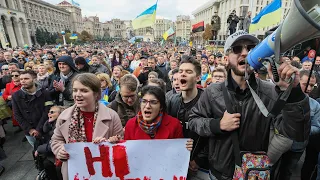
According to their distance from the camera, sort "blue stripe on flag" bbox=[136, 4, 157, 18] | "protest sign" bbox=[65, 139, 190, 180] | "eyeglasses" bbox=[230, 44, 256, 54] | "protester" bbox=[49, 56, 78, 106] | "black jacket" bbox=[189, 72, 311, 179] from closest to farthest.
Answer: "black jacket" bbox=[189, 72, 311, 179], "eyeglasses" bbox=[230, 44, 256, 54], "protest sign" bbox=[65, 139, 190, 180], "protester" bbox=[49, 56, 78, 106], "blue stripe on flag" bbox=[136, 4, 157, 18]

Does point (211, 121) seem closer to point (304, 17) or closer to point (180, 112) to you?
point (180, 112)

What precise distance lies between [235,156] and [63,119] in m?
1.77

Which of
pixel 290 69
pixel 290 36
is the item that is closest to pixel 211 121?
pixel 290 69

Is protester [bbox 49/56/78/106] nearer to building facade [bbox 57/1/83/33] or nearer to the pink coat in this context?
the pink coat

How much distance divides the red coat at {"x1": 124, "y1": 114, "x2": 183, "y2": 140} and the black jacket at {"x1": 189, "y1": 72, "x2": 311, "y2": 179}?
33cm

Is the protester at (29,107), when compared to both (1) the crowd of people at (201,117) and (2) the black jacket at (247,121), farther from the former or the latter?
(2) the black jacket at (247,121)

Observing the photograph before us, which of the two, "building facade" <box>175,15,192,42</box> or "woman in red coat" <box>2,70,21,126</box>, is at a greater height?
"building facade" <box>175,15,192,42</box>

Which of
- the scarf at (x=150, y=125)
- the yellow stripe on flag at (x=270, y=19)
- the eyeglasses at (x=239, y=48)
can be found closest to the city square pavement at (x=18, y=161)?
the scarf at (x=150, y=125)

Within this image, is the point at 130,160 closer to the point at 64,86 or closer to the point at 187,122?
the point at 187,122

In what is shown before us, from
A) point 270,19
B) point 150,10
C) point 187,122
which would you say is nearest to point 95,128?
point 187,122

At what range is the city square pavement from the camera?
10.9 feet

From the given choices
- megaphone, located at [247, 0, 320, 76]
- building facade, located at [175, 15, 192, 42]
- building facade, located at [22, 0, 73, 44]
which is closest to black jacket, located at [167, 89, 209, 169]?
megaphone, located at [247, 0, 320, 76]

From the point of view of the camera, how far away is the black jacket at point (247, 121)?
113cm

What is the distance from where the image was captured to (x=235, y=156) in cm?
138
